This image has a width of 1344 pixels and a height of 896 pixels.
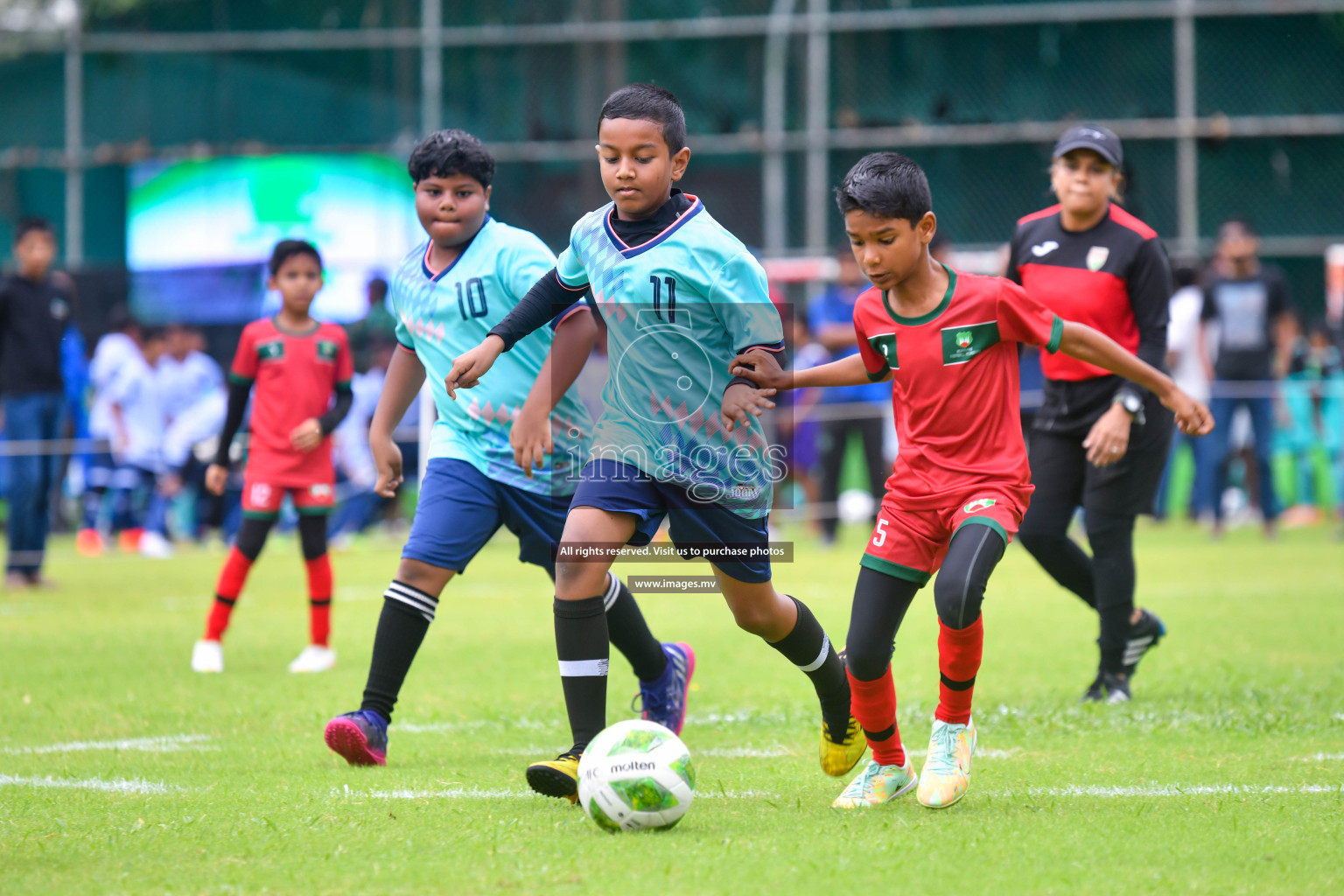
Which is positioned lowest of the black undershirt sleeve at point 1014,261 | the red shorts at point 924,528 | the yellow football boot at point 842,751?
the yellow football boot at point 842,751

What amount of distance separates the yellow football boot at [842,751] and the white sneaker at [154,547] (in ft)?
34.3

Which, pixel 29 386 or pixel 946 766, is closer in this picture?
pixel 946 766

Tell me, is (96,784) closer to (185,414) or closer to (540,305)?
(540,305)

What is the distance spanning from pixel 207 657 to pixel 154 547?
7238 millimetres

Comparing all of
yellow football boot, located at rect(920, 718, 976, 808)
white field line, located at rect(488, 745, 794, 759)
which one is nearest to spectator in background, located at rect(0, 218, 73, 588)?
white field line, located at rect(488, 745, 794, 759)

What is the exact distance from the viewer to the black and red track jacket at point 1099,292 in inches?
224

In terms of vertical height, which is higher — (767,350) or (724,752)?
(767,350)

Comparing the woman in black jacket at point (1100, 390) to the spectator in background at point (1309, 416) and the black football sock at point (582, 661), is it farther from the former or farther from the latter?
the spectator in background at point (1309, 416)

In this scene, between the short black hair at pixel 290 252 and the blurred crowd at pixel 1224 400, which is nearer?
the short black hair at pixel 290 252

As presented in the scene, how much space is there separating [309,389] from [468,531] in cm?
286

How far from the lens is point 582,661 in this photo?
4277mm

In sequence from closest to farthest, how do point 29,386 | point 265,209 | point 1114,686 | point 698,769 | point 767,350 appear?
point 767,350, point 698,769, point 1114,686, point 29,386, point 265,209

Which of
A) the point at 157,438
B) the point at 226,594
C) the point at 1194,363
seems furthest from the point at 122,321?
the point at 1194,363

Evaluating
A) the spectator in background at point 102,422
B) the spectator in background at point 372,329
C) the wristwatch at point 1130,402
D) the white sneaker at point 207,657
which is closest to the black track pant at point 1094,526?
the wristwatch at point 1130,402
